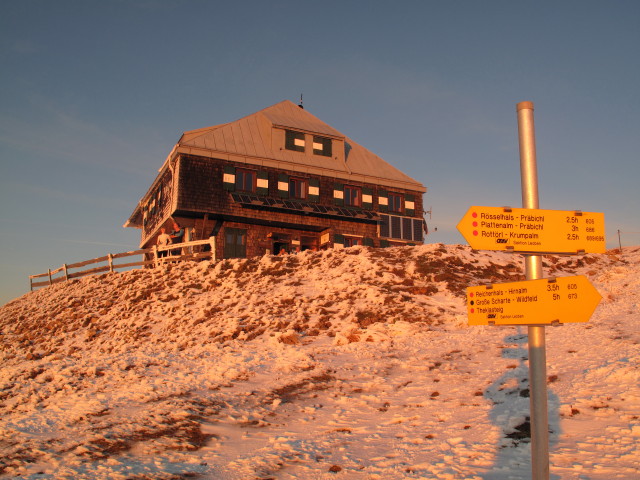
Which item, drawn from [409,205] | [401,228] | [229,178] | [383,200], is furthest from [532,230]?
[409,205]

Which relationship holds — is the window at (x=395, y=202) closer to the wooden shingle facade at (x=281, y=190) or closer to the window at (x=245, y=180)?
the wooden shingle facade at (x=281, y=190)

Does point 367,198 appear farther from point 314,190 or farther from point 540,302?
point 540,302

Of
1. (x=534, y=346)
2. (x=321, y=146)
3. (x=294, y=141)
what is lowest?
(x=534, y=346)

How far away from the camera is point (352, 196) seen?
119 feet

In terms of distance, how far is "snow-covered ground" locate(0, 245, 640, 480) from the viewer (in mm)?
7844

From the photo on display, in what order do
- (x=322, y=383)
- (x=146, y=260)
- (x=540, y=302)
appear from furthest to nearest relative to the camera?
(x=146, y=260)
(x=322, y=383)
(x=540, y=302)

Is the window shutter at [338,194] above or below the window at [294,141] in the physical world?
below

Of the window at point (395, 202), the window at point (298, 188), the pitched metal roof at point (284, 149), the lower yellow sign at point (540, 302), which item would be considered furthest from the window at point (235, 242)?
the lower yellow sign at point (540, 302)

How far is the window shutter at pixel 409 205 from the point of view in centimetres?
3784

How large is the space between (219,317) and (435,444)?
13.0 metres

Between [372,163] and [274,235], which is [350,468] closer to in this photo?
[274,235]

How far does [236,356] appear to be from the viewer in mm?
14859

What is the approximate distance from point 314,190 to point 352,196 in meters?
3.07

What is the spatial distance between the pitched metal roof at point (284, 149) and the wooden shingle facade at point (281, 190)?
0.07 meters
